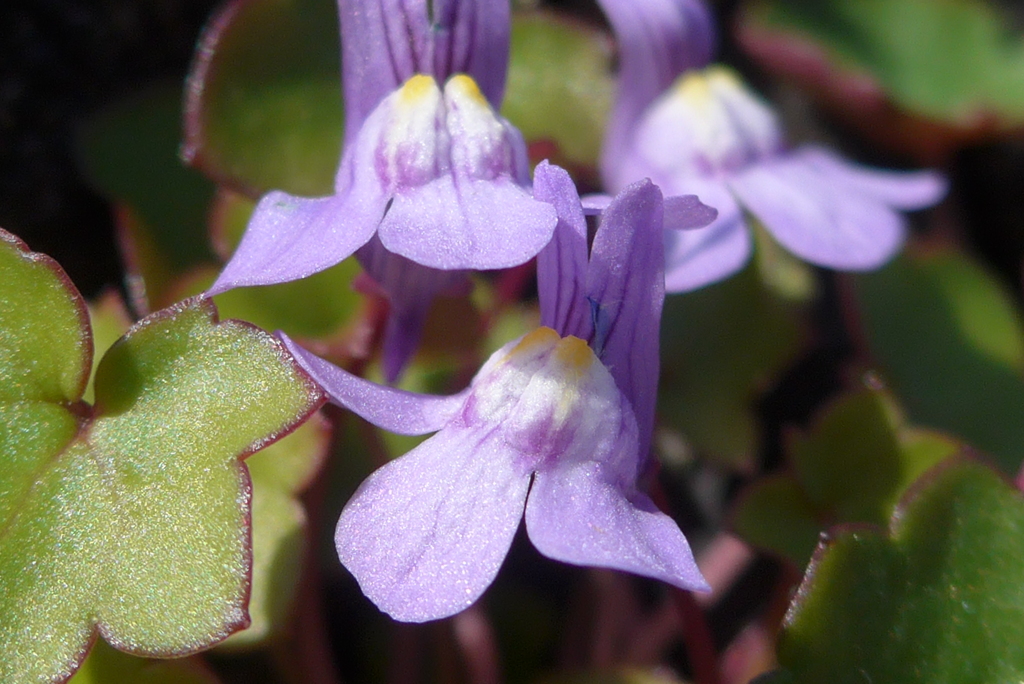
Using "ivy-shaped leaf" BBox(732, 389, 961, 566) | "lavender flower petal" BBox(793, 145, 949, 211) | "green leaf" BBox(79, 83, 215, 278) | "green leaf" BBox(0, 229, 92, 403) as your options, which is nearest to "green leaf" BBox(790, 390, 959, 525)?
"ivy-shaped leaf" BBox(732, 389, 961, 566)

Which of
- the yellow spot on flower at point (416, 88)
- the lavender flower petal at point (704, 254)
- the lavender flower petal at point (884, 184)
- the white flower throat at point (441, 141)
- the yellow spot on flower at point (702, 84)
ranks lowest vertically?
the lavender flower petal at point (884, 184)

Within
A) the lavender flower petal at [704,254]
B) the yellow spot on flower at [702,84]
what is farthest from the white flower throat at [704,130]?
the lavender flower petal at [704,254]

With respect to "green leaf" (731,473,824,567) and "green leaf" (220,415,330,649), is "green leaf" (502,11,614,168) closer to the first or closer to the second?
"green leaf" (731,473,824,567)

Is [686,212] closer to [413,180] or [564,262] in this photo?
[564,262]

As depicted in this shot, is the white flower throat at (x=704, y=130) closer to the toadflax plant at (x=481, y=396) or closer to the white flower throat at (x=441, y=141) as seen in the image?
the toadflax plant at (x=481, y=396)

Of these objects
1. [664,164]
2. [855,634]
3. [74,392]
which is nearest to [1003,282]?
[664,164]

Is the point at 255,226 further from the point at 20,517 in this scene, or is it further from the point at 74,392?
the point at 20,517

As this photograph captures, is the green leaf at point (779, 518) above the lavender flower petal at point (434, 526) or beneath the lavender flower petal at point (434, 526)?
beneath
